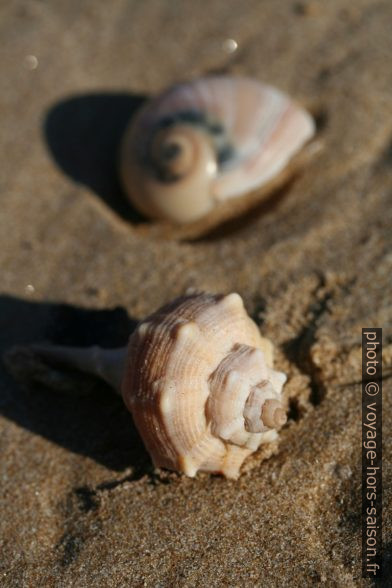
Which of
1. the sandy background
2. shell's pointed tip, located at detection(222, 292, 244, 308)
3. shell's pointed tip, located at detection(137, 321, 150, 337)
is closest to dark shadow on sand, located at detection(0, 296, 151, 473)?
the sandy background

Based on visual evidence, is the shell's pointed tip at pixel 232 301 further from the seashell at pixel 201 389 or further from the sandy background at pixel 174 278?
the sandy background at pixel 174 278

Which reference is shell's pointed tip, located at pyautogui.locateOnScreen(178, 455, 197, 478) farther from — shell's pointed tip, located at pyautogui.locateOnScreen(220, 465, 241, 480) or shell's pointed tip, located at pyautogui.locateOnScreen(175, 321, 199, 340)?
shell's pointed tip, located at pyautogui.locateOnScreen(175, 321, 199, 340)

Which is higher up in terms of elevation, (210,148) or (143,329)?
(210,148)

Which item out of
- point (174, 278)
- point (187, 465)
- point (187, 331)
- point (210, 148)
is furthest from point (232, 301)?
point (210, 148)

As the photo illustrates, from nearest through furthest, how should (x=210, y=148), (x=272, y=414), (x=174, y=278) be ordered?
1. (x=272, y=414)
2. (x=174, y=278)
3. (x=210, y=148)

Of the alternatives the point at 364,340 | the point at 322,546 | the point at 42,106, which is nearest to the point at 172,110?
the point at 42,106

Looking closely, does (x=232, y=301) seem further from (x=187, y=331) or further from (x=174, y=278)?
(x=174, y=278)

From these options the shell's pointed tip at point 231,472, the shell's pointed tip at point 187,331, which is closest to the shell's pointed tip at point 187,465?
the shell's pointed tip at point 231,472
